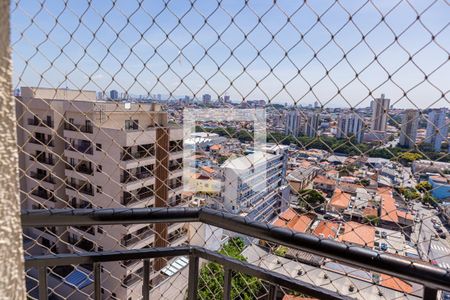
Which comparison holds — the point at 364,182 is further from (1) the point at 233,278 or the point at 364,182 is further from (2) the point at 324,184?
(1) the point at 233,278

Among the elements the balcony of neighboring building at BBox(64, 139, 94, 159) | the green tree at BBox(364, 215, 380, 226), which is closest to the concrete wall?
the green tree at BBox(364, 215, 380, 226)

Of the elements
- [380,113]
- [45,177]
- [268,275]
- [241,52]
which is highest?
[241,52]

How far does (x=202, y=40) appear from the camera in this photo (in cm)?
102

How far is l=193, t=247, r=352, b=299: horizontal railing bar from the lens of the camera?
88 cm

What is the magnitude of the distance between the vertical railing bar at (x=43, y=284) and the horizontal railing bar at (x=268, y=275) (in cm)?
48

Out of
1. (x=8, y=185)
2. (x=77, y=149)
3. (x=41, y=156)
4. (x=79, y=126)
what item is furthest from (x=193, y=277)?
(x=41, y=156)

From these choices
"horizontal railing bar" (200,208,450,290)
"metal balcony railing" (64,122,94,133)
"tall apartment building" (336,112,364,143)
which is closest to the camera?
"horizontal railing bar" (200,208,450,290)

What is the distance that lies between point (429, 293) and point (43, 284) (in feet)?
3.67

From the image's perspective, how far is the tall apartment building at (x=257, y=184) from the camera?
3.49 feet

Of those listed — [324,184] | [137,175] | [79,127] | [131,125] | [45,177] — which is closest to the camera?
[324,184]

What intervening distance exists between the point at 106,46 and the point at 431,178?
106 centimetres

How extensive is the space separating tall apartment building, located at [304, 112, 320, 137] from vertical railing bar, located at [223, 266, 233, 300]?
0.49m

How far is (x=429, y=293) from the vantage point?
0.76 metres

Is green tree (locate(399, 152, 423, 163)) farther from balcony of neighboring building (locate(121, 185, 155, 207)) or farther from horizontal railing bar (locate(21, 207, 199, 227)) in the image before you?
balcony of neighboring building (locate(121, 185, 155, 207))
